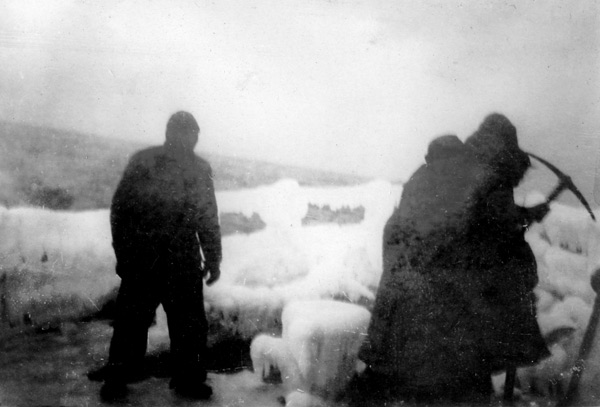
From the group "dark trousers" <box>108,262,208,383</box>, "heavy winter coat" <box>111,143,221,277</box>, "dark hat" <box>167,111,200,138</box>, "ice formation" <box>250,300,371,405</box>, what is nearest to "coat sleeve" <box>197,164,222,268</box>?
"heavy winter coat" <box>111,143,221,277</box>

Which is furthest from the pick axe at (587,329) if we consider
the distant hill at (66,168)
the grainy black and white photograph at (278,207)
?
the distant hill at (66,168)

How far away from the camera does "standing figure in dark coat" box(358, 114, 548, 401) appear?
2693mm

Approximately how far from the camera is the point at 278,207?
2.73 metres

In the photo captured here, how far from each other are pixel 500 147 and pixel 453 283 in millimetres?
793

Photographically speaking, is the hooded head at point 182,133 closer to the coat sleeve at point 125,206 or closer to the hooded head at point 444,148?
the coat sleeve at point 125,206

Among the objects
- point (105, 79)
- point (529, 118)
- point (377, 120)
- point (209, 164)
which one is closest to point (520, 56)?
point (529, 118)

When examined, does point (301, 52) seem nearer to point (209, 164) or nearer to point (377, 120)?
point (377, 120)

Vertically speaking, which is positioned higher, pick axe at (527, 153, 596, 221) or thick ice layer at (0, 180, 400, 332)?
pick axe at (527, 153, 596, 221)

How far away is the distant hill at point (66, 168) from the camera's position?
2.69m

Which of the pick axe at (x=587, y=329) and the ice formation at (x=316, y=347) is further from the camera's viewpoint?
the pick axe at (x=587, y=329)

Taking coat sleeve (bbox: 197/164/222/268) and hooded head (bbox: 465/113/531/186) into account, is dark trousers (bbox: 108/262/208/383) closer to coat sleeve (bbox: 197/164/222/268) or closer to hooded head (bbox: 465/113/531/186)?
coat sleeve (bbox: 197/164/222/268)

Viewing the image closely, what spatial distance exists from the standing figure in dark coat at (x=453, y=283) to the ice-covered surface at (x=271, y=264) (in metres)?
0.10

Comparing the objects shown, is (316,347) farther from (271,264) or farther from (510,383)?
(510,383)

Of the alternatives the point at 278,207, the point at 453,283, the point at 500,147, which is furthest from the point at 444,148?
the point at 278,207
